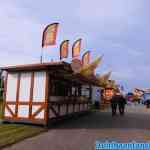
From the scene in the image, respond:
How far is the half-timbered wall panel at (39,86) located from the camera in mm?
16109

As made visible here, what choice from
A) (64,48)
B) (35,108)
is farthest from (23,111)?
(64,48)

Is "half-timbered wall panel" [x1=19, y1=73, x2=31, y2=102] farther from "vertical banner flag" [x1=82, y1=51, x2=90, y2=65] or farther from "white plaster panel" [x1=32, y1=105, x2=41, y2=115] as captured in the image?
"vertical banner flag" [x1=82, y1=51, x2=90, y2=65]

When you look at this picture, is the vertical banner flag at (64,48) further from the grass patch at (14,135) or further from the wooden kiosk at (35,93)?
the grass patch at (14,135)

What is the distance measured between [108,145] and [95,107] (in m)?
24.0

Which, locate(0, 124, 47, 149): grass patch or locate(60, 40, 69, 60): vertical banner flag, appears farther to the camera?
locate(60, 40, 69, 60): vertical banner flag

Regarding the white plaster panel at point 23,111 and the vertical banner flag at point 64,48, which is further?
the vertical banner flag at point 64,48

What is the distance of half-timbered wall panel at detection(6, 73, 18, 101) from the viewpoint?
17.2 meters

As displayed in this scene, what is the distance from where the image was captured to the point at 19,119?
16.6 metres

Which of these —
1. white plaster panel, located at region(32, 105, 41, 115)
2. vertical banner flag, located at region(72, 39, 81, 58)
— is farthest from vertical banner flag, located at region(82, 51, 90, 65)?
white plaster panel, located at region(32, 105, 41, 115)

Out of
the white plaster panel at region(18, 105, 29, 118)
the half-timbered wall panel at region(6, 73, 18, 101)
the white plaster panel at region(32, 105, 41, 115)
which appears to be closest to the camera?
the white plaster panel at region(32, 105, 41, 115)

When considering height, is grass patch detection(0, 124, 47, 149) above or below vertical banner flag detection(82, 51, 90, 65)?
below

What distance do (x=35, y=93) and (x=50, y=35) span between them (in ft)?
17.6

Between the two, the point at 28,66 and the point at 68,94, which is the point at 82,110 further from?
the point at 28,66

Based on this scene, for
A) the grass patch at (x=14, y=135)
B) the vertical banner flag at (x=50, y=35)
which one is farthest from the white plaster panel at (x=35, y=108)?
the vertical banner flag at (x=50, y=35)
